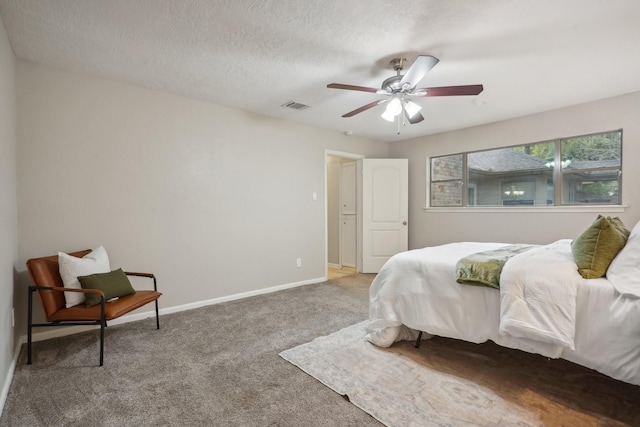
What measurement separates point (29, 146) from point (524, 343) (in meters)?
3.98

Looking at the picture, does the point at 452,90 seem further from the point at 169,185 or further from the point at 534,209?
the point at 169,185

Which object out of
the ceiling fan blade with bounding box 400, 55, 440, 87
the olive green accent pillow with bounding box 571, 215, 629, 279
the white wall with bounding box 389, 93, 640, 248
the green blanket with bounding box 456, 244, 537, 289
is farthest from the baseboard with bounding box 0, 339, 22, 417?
the white wall with bounding box 389, 93, 640, 248

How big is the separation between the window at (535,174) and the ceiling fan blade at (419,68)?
9.20ft

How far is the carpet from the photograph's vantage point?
1646mm

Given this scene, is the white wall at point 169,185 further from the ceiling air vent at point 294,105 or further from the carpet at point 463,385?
the carpet at point 463,385

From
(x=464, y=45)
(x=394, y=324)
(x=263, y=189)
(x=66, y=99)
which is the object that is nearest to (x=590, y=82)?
(x=464, y=45)

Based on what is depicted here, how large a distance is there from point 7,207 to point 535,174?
5582mm

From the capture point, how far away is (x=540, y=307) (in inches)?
68.5

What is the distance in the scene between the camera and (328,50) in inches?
96.9

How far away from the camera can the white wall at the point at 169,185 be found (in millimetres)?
2686

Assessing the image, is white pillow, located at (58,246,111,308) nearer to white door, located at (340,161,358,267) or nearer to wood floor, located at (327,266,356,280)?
wood floor, located at (327,266,356,280)

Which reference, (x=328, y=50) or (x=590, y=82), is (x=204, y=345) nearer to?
(x=328, y=50)

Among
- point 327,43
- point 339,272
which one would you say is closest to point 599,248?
point 327,43

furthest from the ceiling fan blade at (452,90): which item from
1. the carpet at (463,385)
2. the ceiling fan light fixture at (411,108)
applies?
the carpet at (463,385)
